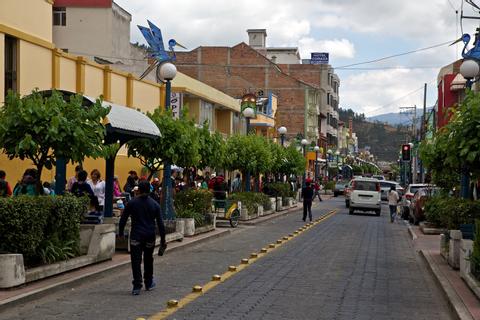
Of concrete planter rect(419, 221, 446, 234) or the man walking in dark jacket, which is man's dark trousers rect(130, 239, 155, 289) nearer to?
the man walking in dark jacket

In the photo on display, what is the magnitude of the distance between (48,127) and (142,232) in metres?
2.60

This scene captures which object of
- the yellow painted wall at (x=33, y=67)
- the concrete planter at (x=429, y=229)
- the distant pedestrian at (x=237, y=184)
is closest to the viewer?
the yellow painted wall at (x=33, y=67)

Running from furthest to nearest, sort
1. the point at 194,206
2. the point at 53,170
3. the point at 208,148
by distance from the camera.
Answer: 1. the point at 53,170
2. the point at 208,148
3. the point at 194,206

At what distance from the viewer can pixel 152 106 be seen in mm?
37750

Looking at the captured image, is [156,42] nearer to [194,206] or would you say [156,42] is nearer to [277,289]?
[194,206]

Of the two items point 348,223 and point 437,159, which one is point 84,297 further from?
point 348,223

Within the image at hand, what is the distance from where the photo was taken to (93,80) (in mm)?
29859

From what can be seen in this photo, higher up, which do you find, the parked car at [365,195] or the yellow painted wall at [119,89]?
the yellow painted wall at [119,89]

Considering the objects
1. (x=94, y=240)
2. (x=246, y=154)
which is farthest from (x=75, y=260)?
(x=246, y=154)

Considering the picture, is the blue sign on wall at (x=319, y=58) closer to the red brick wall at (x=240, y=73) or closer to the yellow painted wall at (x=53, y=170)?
the red brick wall at (x=240, y=73)

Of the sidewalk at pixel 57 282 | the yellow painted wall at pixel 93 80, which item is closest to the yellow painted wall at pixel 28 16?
the yellow painted wall at pixel 93 80

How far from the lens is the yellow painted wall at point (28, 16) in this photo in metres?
23.3

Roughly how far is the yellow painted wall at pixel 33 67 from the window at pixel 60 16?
22.9 meters

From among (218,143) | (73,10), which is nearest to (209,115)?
(73,10)
